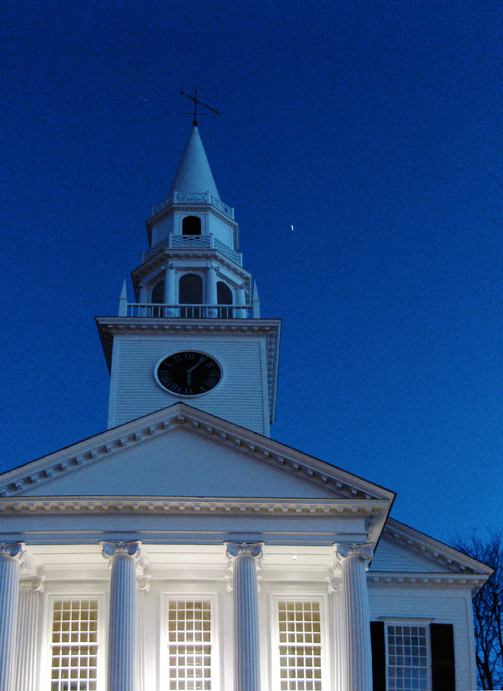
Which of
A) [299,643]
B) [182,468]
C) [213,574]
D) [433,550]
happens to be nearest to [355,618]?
[299,643]

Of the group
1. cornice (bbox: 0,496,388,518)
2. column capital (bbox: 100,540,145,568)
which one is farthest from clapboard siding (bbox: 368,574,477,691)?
column capital (bbox: 100,540,145,568)

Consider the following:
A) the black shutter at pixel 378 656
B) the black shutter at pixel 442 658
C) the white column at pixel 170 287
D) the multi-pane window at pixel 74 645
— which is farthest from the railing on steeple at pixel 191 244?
the black shutter at pixel 442 658

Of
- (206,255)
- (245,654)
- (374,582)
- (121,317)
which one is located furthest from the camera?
(206,255)

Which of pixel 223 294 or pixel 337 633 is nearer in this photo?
pixel 337 633

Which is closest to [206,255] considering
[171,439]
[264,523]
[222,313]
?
[222,313]

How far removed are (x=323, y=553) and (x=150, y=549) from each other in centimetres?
483

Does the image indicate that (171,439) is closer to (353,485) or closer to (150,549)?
(150,549)

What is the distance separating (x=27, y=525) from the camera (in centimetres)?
2753

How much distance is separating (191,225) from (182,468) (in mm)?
17333

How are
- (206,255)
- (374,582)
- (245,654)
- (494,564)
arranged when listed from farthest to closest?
(494,564) < (206,255) < (374,582) < (245,654)

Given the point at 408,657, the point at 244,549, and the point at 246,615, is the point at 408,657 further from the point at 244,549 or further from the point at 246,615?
the point at 244,549

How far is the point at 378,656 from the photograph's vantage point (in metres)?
29.4

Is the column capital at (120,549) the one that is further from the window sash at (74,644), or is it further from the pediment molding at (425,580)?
the pediment molding at (425,580)

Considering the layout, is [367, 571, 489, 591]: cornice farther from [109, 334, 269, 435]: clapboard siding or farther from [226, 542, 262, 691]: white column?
[109, 334, 269, 435]: clapboard siding
